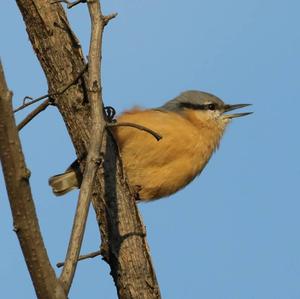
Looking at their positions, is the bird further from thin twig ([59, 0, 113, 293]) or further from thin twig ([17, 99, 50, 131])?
thin twig ([59, 0, 113, 293])

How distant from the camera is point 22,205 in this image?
2.98 meters

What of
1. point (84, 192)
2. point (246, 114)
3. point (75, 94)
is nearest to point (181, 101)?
point (246, 114)

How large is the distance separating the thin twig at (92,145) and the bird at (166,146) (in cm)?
190

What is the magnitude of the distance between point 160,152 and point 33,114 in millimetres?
1635

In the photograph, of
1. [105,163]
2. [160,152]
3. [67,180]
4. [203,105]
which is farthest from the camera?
[203,105]

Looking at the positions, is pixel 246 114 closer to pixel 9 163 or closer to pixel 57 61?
pixel 57 61

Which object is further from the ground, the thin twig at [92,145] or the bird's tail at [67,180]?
the bird's tail at [67,180]

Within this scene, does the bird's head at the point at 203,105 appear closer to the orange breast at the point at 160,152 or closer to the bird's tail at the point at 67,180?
the orange breast at the point at 160,152

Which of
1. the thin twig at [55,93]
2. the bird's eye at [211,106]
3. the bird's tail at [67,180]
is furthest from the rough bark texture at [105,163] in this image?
the bird's eye at [211,106]

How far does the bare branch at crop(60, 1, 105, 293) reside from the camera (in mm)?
3172

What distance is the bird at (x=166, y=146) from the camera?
6.07m

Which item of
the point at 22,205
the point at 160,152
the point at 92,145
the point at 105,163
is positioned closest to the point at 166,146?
the point at 160,152

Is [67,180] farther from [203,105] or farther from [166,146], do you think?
[203,105]

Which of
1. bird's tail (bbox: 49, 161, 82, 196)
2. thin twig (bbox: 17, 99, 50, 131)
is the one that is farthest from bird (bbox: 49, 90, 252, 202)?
thin twig (bbox: 17, 99, 50, 131)
